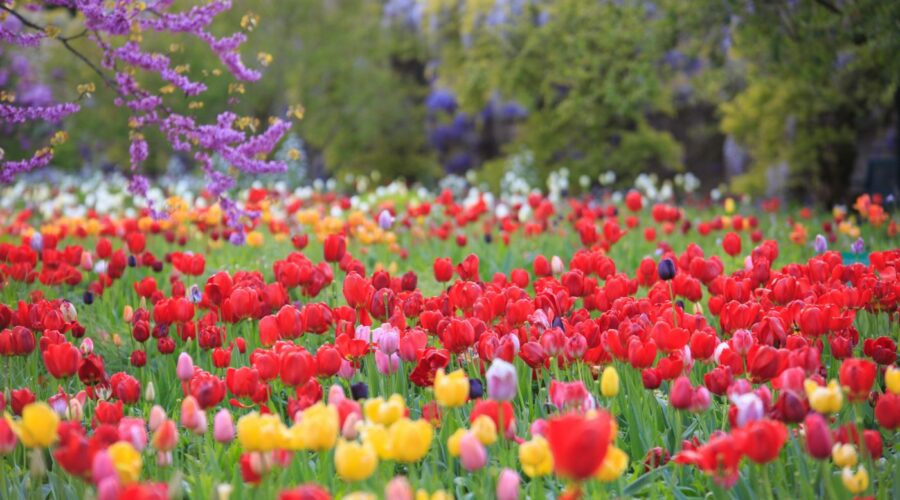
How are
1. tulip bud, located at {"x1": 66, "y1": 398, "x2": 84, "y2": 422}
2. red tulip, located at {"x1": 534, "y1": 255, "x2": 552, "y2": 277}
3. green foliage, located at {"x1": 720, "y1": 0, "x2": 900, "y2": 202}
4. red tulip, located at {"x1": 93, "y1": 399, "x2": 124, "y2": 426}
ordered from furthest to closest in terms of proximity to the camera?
green foliage, located at {"x1": 720, "y1": 0, "x2": 900, "y2": 202} < red tulip, located at {"x1": 534, "y1": 255, "x2": 552, "y2": 277} < tulip bud, located at {"x1": 66, "y1": 398, "x2": 84, "y2": 422} < red tulip, located at {"x1": 93, "y1": 399, "x2": 124, "y2": 426}

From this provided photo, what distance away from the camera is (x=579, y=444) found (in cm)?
169

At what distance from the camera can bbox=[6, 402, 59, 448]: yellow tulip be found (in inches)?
81.7

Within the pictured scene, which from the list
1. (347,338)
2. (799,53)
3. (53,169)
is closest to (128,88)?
(347,338)

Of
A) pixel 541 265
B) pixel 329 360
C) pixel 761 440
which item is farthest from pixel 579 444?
pixel 541 265

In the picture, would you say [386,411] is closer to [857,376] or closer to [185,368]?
[185,368]

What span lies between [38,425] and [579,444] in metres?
1.25

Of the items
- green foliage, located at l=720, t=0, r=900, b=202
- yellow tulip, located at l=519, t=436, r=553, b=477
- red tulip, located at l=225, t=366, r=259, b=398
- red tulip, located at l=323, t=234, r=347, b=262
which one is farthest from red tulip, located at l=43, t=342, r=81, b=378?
green foliage, located at l=720, t=0, r=900, b=202

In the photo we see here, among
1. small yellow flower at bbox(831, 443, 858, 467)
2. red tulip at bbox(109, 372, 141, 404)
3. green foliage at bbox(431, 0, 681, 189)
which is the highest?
green foliage at bbox(431, 0, 681, 189)

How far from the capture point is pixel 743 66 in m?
17.6

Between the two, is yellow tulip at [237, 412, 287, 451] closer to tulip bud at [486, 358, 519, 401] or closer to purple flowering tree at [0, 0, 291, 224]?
tulip bud at [486, 358, 519, 401]

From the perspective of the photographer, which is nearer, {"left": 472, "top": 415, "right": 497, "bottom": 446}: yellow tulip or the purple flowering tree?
{"left": 472, "top": 415, "right": 497, "bottom": 446}: yellow tulip

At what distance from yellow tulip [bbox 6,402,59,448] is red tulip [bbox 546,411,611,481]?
1.18m

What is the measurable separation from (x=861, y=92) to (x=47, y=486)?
438 inches

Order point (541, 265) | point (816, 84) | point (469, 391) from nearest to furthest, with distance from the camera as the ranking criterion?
point (469, 391), point (541, 265), point (816, 84)
